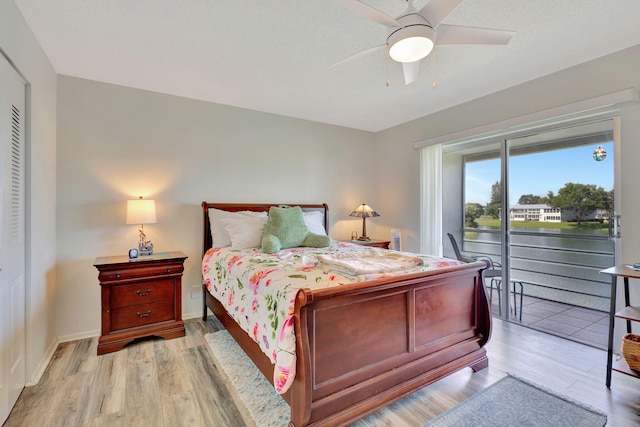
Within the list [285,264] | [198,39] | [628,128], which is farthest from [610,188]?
[198,39]

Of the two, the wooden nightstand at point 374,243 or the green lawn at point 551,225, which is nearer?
the green lawn at point 551,225

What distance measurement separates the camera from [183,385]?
2.08 metres

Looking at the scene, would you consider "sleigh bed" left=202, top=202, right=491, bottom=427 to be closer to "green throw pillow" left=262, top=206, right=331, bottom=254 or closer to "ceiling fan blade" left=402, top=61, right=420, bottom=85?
"green throw pillow" left=262, top=206, right=331, bottom=254

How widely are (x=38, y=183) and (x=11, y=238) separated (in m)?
0.62

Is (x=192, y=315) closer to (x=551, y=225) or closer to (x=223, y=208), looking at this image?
(x=223, y=208)

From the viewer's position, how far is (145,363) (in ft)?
7.82

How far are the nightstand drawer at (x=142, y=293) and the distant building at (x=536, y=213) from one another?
3740mm

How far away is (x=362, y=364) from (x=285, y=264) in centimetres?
87

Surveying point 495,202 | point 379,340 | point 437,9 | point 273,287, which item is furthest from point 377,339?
point 495,202

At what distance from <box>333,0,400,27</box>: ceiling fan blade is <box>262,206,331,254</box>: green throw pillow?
201 centimetres

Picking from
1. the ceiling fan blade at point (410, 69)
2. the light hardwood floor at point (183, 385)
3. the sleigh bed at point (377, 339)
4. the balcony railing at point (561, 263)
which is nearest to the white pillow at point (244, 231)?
the sleigh bed at point (377, 339)

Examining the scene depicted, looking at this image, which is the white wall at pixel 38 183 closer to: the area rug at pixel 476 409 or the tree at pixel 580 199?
the area rug at pixel 476 409

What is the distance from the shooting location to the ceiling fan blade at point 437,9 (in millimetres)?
1491

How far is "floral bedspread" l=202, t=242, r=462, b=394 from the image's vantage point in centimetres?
151
